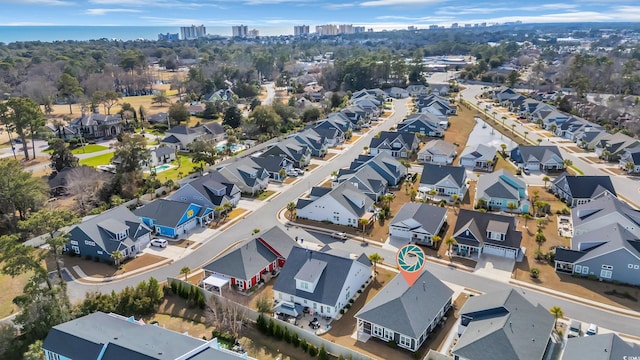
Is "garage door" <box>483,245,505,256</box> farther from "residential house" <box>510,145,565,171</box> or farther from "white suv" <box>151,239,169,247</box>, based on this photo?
"white suv" <box>151,239,169,247</box>

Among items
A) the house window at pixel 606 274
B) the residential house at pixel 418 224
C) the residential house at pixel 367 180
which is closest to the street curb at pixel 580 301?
the house window at pixel 606 274

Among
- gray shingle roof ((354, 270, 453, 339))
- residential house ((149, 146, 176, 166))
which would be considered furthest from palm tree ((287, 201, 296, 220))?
residential house ((149, 146, 176, 166))

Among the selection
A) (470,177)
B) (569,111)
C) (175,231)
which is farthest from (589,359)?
(569,111)

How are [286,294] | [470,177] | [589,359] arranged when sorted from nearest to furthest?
[589,359]
[286,294]
[470,177]

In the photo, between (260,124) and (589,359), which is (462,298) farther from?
(260,124)

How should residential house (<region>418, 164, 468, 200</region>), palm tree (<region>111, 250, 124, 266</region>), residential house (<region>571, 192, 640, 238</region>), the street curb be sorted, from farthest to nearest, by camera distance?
residential house (<region>418, 164, 468, 200</region>) < residential house (<region>571, 192, 640, 238</region>) < palm tree (<region>111, 250, 124, 266</region>) < the street curb

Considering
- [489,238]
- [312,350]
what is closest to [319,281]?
[312,350]

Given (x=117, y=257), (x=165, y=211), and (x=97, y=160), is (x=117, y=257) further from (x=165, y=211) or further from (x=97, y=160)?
(x=97, y=160)
